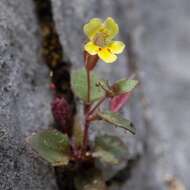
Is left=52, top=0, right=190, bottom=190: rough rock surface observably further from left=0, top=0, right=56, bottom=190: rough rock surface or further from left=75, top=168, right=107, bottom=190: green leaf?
left=75, top=168, right=107, bottom=190: green leaf

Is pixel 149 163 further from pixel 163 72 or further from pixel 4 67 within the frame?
pixel 4 67

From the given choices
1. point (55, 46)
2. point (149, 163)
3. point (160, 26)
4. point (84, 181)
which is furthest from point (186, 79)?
point (84, 181)

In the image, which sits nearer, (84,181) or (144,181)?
(84,181)

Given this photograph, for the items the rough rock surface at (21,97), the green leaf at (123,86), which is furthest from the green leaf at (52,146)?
the green leaf at (123,86)

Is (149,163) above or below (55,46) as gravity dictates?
below

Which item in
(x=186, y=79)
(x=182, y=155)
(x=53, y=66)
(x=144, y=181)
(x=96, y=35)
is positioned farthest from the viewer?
(x=186, y=79)
